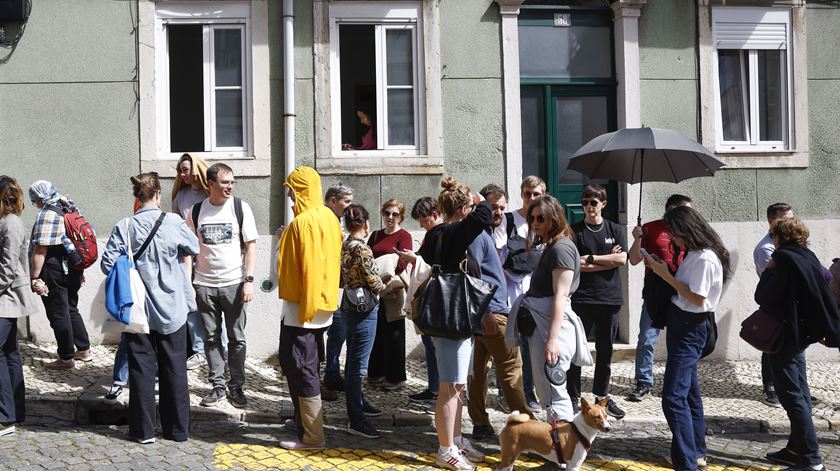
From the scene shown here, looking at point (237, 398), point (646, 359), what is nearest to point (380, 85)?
point (237, 398)

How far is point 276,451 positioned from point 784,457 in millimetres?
3493

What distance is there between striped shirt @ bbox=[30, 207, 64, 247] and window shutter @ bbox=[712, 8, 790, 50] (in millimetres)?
6934


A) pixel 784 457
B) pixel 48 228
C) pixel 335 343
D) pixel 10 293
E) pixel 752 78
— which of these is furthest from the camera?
pixel 752 78

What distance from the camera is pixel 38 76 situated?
9.02 meters

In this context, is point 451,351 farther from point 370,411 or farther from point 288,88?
point 288,88

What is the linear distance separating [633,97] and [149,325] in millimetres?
5694

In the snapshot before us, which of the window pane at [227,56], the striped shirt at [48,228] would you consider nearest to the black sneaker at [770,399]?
the window pane at [227,56]

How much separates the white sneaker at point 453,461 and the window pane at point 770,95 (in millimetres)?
5959

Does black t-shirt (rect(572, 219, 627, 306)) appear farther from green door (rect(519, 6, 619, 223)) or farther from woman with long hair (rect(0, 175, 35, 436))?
woman with long hair (rect(0, 175, 35, 436))

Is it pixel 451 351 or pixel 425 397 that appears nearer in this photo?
pixel 451 351

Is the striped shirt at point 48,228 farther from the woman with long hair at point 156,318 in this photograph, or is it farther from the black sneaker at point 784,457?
the black sneaker at point 784,457

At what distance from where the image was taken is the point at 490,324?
604 centimetres

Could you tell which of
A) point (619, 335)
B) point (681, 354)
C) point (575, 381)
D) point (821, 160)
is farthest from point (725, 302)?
point (681, 354)

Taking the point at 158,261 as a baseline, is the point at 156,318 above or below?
below
